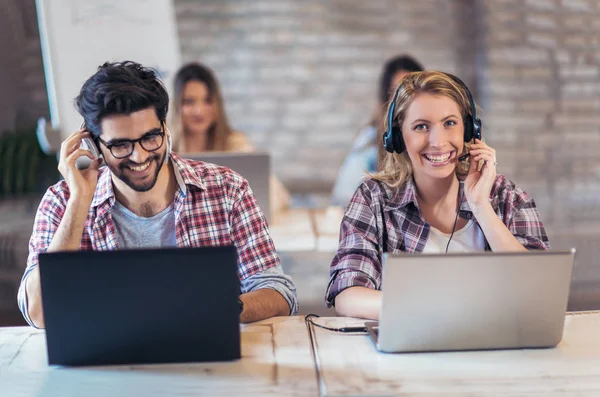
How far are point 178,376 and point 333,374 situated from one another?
0.26 meters

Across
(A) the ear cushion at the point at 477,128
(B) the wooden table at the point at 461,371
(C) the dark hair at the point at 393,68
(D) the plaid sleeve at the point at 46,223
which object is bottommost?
(B) the wooden table at the point at 461,371

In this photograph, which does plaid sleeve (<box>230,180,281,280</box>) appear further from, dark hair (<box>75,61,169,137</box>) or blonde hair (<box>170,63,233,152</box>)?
blonde hair (<box>170,63,233,152</box>)

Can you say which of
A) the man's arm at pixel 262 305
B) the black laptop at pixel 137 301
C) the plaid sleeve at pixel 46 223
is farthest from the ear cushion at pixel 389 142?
the plaid sleeve at pixel 46 223

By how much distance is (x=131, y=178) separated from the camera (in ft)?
4.85

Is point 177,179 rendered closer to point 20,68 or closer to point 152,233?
point 152,233

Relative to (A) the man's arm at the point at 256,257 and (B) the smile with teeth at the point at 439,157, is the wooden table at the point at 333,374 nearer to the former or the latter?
(A) the man's arm at the point at 256,257

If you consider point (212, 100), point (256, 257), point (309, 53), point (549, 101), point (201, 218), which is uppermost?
point (309, 53)

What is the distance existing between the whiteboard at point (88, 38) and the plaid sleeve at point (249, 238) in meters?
1.60

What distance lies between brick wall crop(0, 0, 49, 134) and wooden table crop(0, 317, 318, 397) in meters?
2.94

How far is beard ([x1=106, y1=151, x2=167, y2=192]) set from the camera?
1468mm

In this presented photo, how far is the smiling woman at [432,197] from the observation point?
4.96 ft

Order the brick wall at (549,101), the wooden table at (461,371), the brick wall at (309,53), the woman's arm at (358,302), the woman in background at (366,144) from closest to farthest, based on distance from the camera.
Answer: the wooden table at (461,371) → the woman's arm at (358,302) → the woman in background at (366,144) → the brick wall at (549,101) → the brick wall at (309,53)

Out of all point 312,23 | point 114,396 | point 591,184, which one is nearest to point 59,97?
point 312,23

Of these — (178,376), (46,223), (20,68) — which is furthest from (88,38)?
(178,376)
